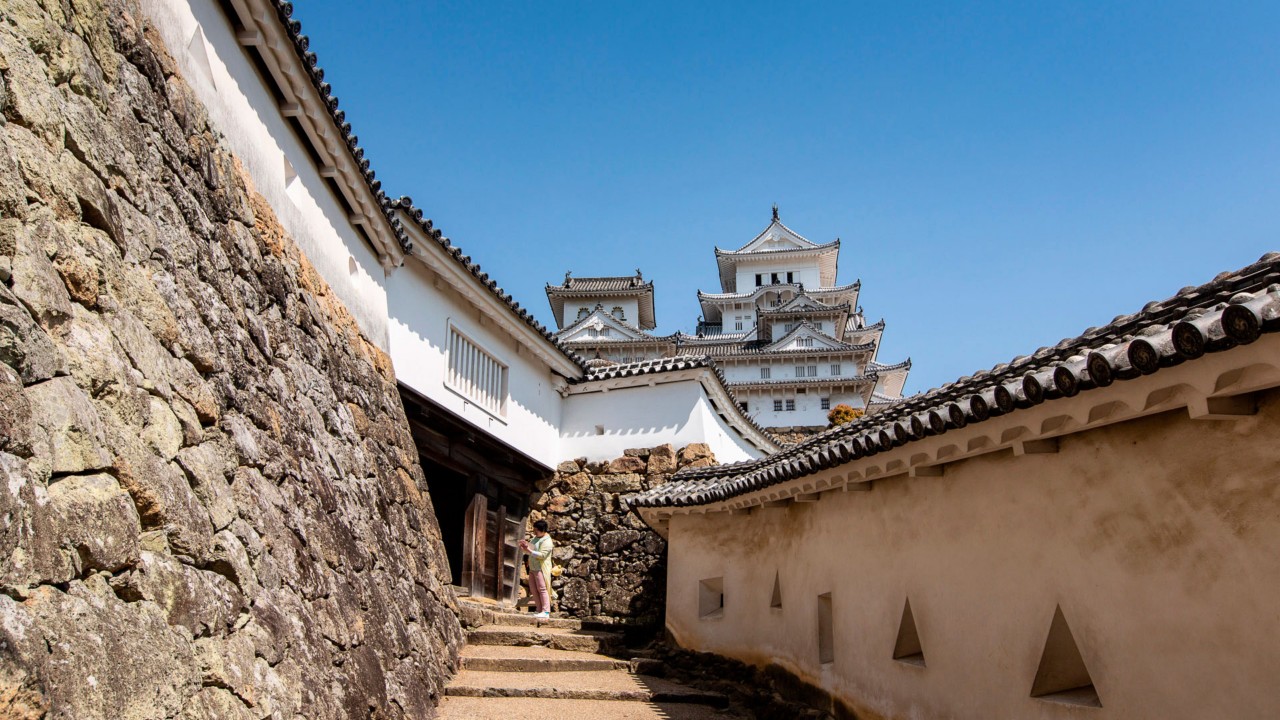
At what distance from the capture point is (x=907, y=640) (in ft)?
24.2

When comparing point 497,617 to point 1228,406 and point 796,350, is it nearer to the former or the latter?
point 1228,406

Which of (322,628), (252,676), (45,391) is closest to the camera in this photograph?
(45,391)

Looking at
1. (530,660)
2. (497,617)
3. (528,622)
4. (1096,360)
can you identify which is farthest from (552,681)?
(1096,360)

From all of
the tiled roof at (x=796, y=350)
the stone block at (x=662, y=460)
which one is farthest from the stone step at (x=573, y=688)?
the tiled roof at (x=796, y=350)

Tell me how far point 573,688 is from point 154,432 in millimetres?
6344

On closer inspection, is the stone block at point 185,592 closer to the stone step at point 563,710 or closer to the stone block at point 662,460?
the stone step at point 563,710

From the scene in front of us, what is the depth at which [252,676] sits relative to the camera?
15.6 feet

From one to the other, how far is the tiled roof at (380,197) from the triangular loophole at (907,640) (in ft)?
23.5

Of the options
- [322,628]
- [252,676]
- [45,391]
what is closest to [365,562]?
[322,628]

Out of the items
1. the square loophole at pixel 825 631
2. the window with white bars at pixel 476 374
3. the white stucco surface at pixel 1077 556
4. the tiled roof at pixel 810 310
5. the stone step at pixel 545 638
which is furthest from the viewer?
the tiled roof at pixel 810 310

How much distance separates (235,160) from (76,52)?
2.42 metres

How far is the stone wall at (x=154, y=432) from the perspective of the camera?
347 cm

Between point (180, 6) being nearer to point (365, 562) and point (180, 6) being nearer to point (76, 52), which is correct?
point (76, 52)

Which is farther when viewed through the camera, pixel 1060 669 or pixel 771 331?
pixel 771 331
